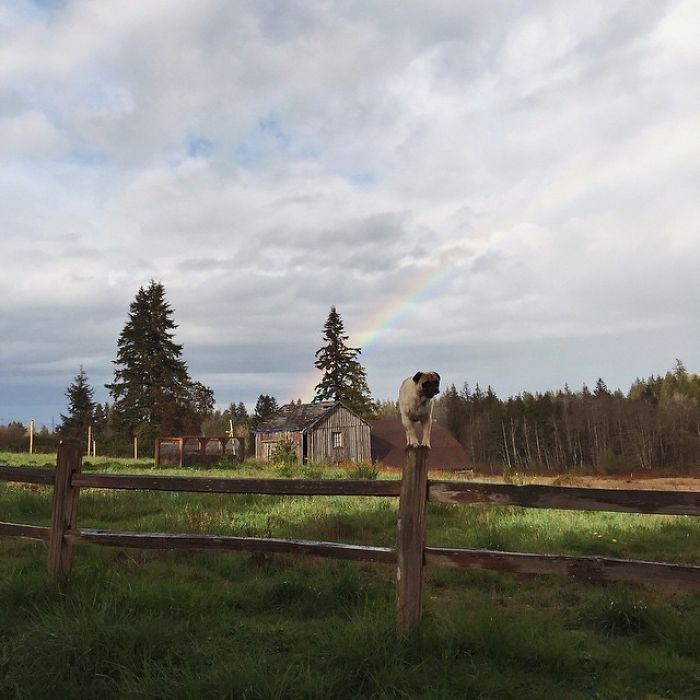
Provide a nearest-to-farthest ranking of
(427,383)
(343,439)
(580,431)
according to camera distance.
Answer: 1. (427,383)
2. (343,439)
3. (580,431)

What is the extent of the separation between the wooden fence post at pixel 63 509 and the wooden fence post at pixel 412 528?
124 inches

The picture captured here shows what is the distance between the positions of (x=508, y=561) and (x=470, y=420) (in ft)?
371

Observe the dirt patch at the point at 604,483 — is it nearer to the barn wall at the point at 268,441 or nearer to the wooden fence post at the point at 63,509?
the wooden fence post at the point at 63,509

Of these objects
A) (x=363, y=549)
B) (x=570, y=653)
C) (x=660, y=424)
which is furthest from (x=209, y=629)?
(x=660, y=424)

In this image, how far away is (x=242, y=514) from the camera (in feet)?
37.9

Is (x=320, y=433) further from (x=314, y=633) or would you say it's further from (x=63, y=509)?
(x=314, y=633)

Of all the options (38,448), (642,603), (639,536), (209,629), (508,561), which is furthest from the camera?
(38,448)

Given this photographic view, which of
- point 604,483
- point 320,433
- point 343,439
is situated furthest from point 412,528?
point 343,439

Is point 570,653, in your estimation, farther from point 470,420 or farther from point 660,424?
point 470,420

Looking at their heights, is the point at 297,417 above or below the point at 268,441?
above

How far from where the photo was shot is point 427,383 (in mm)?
8398

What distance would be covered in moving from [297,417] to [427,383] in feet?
144

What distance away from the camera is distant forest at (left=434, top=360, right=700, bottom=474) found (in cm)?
8994

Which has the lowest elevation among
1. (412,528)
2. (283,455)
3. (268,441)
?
(283,455)
